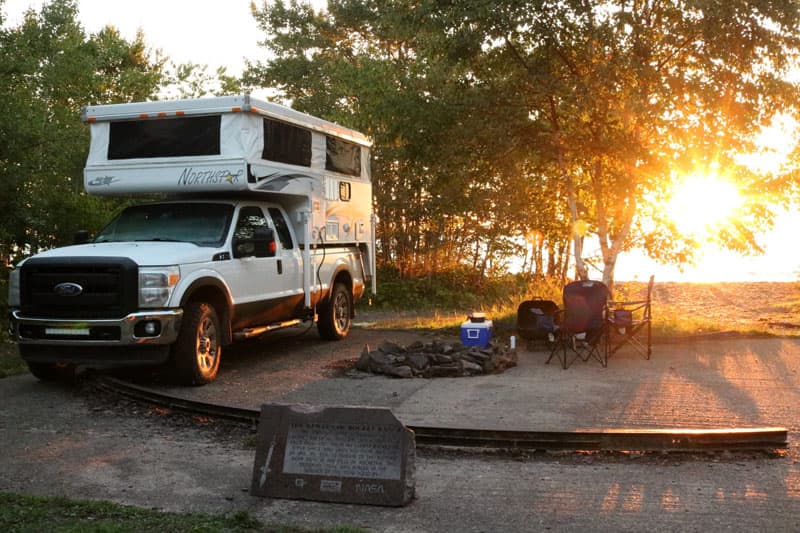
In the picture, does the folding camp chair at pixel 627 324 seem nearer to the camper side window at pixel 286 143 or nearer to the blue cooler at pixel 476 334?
the blue cooler at pixel 476 334

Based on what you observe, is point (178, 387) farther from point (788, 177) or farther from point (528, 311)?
point (788, 177)

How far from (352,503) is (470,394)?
3.80 meters

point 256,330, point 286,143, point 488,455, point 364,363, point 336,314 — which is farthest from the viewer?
point 336,314

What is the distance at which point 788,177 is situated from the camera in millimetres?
13125

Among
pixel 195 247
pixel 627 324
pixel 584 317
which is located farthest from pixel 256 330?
pixel 627 324

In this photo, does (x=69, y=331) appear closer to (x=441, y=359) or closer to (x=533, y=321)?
(x=441, y=359)

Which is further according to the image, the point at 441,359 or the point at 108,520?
the point at 441,359

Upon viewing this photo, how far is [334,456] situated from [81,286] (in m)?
4.58

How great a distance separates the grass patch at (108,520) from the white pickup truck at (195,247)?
3691 millimetres

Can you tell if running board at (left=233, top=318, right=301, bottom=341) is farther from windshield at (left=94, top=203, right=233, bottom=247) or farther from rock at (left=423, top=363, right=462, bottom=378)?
rock at (left=423, top=363, right=462, bottom=378)

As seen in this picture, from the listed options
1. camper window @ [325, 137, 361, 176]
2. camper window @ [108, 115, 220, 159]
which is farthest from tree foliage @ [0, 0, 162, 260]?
camper window @ [325, 137, 361, 176]

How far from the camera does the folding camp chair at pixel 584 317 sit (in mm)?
11039

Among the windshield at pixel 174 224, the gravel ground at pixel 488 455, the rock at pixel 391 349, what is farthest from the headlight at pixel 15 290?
the rock at pixel 391 349

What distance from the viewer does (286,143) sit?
37.2 ft
